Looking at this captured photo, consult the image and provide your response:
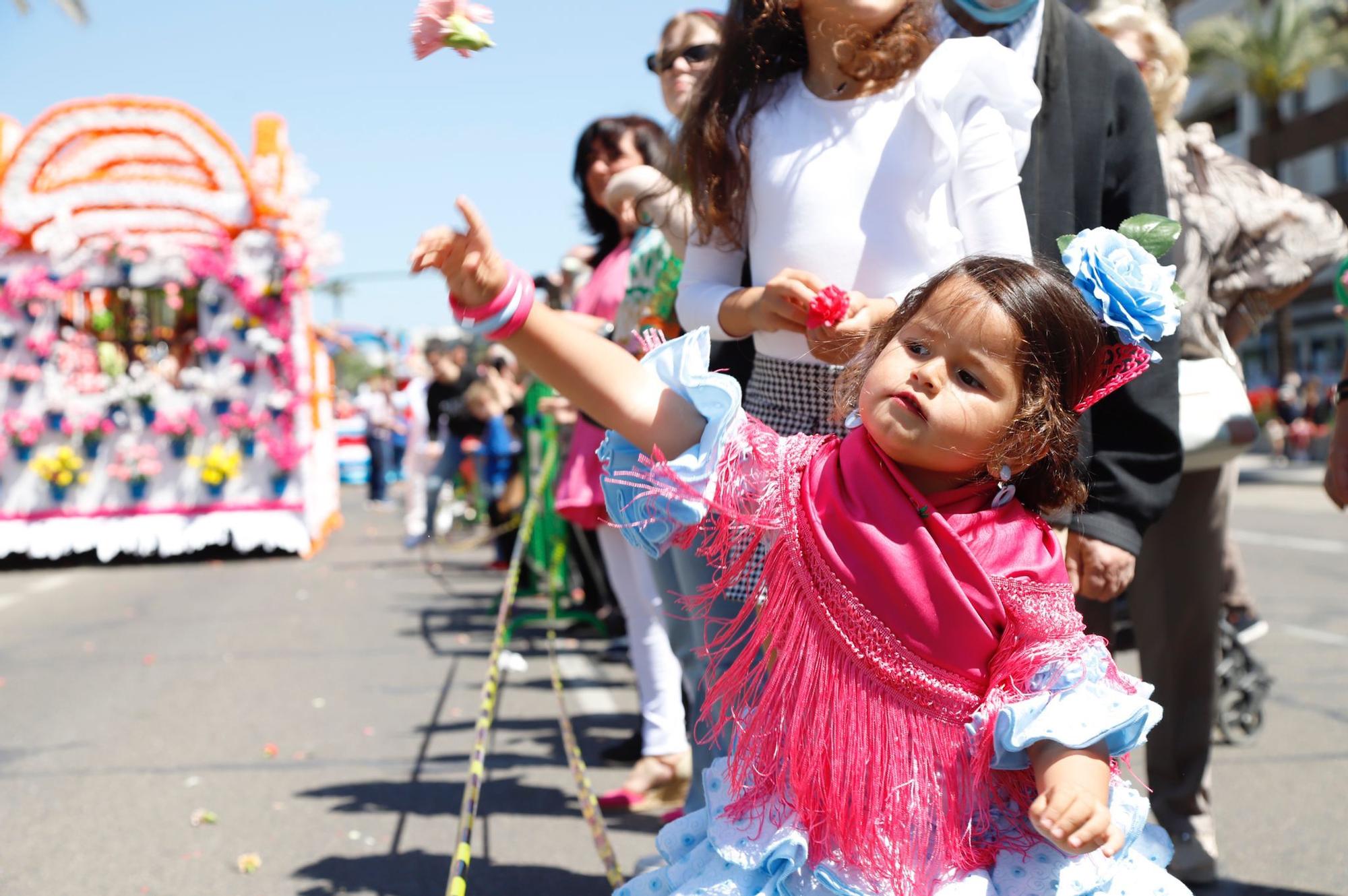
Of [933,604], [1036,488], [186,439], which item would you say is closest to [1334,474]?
[1036,488]

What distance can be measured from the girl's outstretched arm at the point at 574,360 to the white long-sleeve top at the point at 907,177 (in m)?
0.51

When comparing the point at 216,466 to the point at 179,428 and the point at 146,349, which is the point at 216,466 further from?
the point at 146,349

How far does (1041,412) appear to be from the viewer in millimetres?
1945

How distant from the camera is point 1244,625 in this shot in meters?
5.07

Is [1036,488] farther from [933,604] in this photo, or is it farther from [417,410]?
[417,410]

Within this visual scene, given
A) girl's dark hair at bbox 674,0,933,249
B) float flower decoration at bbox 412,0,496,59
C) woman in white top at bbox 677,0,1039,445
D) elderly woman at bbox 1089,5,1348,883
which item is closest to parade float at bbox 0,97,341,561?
elderly woman at bbox 1089,5,1348,883

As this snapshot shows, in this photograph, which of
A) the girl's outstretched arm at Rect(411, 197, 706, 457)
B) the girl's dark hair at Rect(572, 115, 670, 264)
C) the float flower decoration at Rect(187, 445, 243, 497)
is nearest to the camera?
the girl's outstretched arm at Rect(411, 197, 706, 457)

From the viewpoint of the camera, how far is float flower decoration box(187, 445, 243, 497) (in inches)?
507

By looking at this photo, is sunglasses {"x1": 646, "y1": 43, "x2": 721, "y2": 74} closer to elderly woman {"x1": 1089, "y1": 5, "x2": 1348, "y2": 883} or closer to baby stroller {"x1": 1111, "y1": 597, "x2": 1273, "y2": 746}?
elderly woman {"x1": 1089, "y1": 5, "x2": 1348, "y2": 883}

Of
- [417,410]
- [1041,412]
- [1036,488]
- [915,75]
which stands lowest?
[417,410]

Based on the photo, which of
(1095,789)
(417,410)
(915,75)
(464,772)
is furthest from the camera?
(417,410)

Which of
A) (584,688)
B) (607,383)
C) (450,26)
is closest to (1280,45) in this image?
(584,688)

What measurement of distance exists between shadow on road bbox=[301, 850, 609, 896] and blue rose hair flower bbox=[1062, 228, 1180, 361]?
7.36 feet

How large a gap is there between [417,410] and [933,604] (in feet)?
44.8
